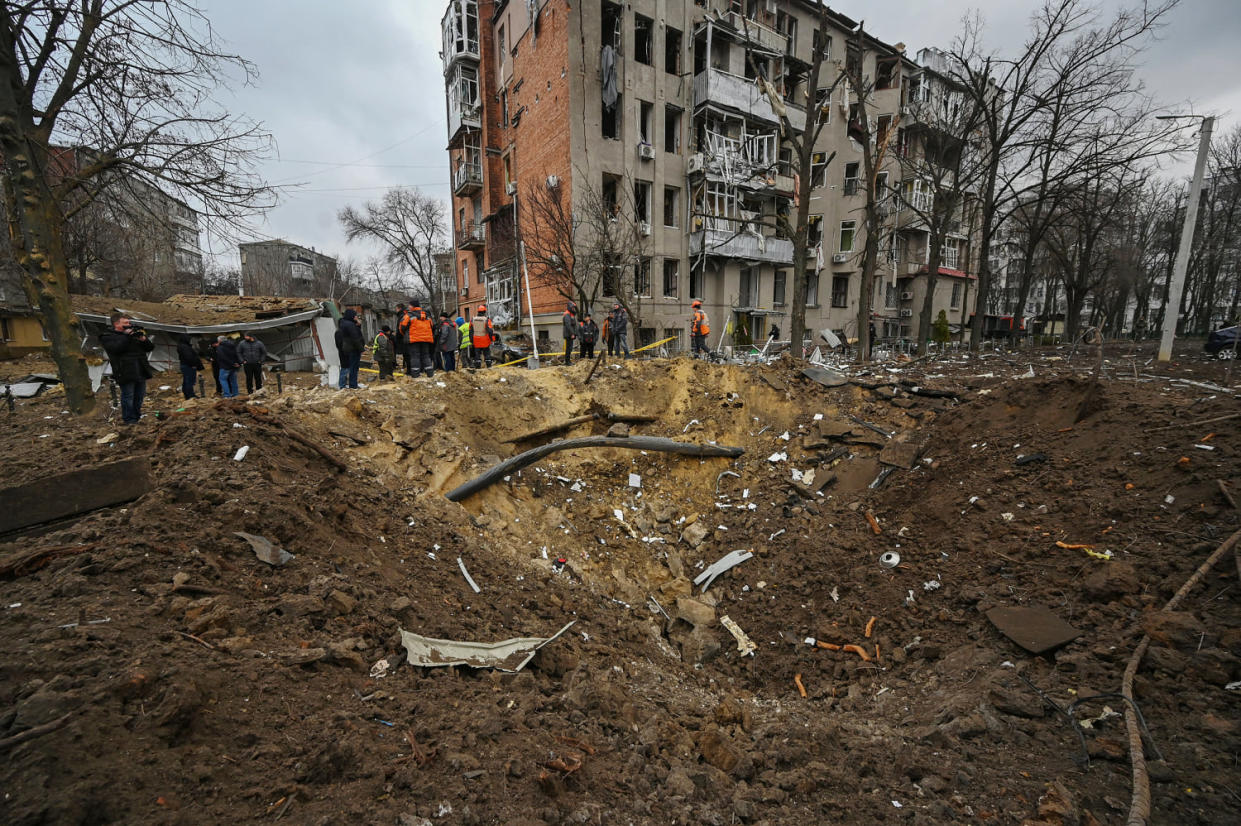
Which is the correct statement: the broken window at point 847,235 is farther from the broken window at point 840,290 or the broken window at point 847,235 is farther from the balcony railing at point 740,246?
the balcony railing at point 740,246

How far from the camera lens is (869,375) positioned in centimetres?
1045

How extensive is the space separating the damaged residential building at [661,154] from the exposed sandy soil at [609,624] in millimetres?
10336

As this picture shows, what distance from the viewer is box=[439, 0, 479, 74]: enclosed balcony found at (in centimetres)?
2702

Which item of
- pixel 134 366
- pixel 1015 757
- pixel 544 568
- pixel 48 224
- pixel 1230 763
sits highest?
pixel 48 224

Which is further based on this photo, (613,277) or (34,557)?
(613,277)

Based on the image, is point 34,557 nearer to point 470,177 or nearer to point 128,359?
point 128,359

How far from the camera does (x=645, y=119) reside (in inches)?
889

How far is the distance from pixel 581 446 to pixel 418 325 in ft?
17.5

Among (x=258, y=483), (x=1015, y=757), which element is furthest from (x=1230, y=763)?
(x=258, y=483)

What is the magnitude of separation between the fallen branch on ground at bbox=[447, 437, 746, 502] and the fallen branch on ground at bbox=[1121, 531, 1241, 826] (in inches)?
217

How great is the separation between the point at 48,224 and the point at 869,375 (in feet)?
49.1

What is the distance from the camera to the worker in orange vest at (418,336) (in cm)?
1048

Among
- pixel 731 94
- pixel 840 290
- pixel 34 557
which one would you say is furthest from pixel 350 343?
pixel 840 290

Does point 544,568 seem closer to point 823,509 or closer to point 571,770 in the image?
point 571,770
